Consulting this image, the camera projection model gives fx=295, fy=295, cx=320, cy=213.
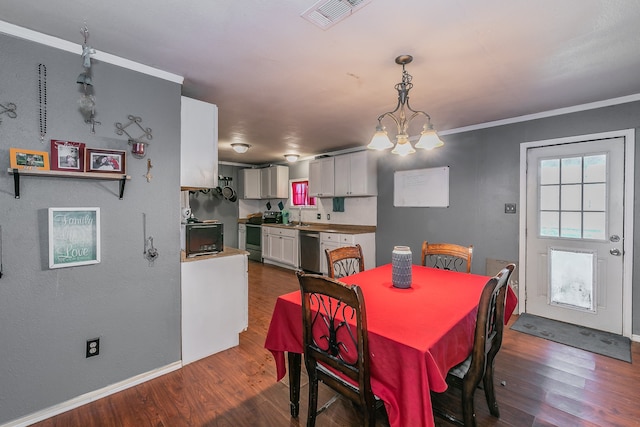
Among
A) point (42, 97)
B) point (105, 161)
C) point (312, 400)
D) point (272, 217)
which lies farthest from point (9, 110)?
point (272, 217)

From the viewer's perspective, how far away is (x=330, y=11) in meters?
1.52

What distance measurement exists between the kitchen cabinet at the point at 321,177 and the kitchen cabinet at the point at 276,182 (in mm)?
949

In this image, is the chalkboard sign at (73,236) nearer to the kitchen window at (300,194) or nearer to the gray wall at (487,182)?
the gray wall at (487,182)

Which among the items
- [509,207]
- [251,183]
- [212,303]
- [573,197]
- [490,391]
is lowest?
[490,391]

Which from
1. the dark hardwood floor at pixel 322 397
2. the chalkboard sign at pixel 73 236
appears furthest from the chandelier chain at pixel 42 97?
the dark hardwood floor at pixel 322 397

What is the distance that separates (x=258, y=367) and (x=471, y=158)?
11.1 ft

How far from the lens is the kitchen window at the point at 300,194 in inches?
241

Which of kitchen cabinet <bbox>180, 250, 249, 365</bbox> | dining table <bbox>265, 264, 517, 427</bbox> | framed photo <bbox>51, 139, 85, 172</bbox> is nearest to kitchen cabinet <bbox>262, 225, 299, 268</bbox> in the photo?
kitchen cabinet <bbox>180, 250, 249, 365</bbox>

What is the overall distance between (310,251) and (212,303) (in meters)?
2.82

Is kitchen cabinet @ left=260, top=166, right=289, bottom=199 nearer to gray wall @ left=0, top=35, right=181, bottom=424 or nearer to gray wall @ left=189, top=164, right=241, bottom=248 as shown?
gray wall @ left=189, top=164, right=241, bottom=248

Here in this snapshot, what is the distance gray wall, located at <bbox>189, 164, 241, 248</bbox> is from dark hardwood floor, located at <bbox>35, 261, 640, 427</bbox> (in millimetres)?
4440

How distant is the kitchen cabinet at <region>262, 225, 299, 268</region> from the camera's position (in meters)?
5.54

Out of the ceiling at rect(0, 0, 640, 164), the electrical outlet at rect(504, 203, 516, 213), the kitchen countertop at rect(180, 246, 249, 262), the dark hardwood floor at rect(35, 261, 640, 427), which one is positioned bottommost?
the dark hardwood floor at rect(35, 261, 640, 427)

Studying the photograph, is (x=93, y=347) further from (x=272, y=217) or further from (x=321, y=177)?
(x=272, y=217)
